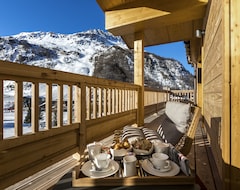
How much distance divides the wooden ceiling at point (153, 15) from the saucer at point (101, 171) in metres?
3.21

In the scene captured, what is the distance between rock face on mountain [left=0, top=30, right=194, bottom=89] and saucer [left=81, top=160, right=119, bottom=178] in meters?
17.6

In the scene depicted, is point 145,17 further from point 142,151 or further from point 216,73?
point 142,151

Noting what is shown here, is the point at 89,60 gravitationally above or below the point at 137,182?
above

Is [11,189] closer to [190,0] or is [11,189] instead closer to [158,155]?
[158,155]

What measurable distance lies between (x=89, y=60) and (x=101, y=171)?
21.0 m

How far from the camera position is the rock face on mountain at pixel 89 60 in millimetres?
19609

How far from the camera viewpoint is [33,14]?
105ft

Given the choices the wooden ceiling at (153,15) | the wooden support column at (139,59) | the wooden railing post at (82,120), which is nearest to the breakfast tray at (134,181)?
the wooden railing post at (82,120)

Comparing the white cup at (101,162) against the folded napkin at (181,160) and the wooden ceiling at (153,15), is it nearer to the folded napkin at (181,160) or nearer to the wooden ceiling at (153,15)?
the folded napkin at (181,160)

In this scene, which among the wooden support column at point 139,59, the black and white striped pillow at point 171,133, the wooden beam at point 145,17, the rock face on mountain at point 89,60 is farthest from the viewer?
the rock face on mountain at point 89,60

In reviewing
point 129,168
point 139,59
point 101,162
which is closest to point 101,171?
point 101,162

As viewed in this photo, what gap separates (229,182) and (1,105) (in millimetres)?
1801

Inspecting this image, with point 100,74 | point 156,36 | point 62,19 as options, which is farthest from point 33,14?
point 156,36

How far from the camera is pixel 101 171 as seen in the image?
103 centimetres
